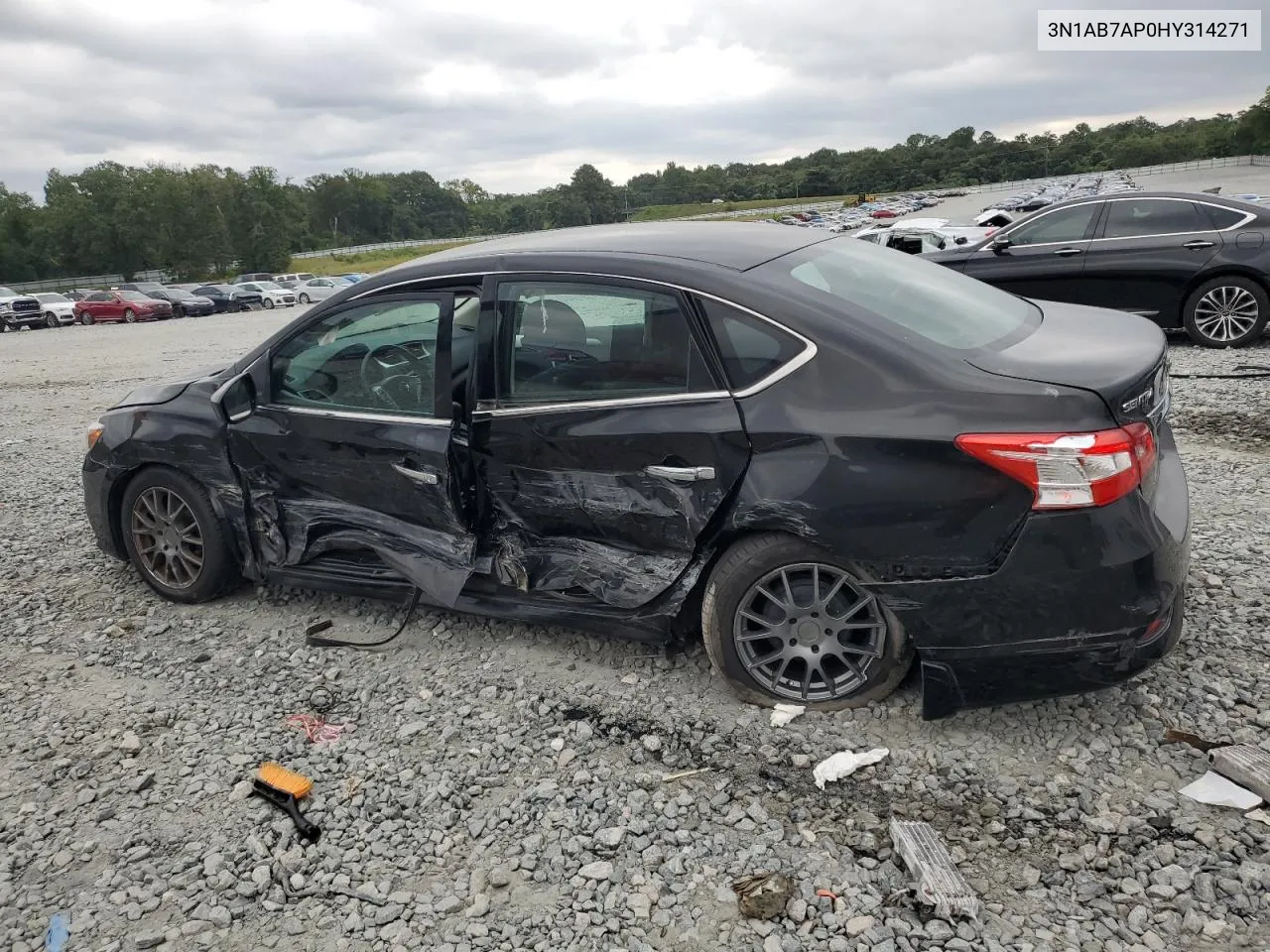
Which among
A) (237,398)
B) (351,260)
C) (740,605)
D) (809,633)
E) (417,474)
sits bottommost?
(809,633)

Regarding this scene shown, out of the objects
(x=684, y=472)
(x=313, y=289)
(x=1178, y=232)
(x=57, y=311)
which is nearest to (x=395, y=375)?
(x=684, y=472)

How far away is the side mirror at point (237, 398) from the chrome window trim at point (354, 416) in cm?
10

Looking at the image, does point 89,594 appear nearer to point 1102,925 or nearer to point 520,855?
point 520,855

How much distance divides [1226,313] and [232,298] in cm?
3826

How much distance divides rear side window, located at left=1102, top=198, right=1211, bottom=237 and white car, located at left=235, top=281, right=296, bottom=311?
120 feet

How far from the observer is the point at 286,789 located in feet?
10.2

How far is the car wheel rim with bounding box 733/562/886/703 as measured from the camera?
3156 mm

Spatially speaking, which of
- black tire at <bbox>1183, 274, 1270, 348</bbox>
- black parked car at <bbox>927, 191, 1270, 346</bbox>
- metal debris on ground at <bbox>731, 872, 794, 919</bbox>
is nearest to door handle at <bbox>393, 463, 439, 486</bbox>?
metal debris on ground at <bbox>731, 872, 794, 919</bbox>

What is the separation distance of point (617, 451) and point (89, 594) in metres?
3.38

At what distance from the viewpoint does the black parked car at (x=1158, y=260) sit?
360 inches

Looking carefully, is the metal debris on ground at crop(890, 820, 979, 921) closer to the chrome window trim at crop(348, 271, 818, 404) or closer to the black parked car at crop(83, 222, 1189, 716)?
the black parked car at crop(83, 222, 1189, 716)

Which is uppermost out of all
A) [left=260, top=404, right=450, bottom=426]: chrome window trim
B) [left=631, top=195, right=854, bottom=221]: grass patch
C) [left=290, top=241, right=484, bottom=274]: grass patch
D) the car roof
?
[left=631, top=195, right=854, bottom=221]: grass patch

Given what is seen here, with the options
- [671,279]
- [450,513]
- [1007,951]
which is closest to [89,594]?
Result: [450,513]

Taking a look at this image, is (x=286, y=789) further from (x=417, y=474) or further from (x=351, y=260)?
(x=351, y=260)
